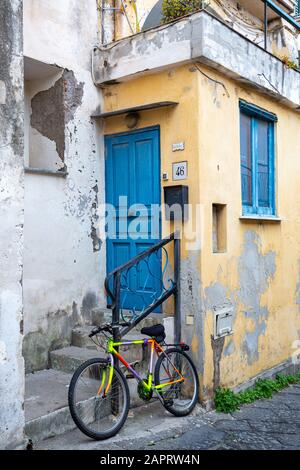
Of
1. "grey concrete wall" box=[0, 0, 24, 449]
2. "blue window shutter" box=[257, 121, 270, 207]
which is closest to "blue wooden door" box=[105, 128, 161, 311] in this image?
"blue window shutter" box=[257, 121, 270, 207]

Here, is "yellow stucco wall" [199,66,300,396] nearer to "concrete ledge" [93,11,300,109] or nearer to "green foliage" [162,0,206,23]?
"concrete ledge" [93,11,300,109]

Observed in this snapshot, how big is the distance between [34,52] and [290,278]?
16.6ft

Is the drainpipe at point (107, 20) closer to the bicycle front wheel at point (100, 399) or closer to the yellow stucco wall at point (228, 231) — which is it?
the yellow stucco wall at point (228, 231)

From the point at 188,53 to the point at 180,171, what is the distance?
136 cm

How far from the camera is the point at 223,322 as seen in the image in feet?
19.4

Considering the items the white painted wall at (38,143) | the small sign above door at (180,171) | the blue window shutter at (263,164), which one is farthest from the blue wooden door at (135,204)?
the blue window shutter at (263,164)

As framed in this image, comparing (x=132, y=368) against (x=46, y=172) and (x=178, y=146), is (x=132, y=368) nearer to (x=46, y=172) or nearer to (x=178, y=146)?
(x=46, y=172)

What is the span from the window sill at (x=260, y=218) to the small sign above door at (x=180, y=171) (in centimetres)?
116

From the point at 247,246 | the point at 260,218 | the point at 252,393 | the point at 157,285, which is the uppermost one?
the point at 260,218

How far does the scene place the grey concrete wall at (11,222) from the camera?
383cm

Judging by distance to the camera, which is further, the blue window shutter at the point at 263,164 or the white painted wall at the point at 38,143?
the blue window shutter at the point at 263,164

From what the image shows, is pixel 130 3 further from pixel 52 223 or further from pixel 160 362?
pixel 160 362

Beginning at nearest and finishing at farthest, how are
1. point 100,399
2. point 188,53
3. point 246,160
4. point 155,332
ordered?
point 100,399 < point 155,332 < point 188,53 < point 246,160

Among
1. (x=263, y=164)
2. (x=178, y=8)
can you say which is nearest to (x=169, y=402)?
(x=263, y=164)
